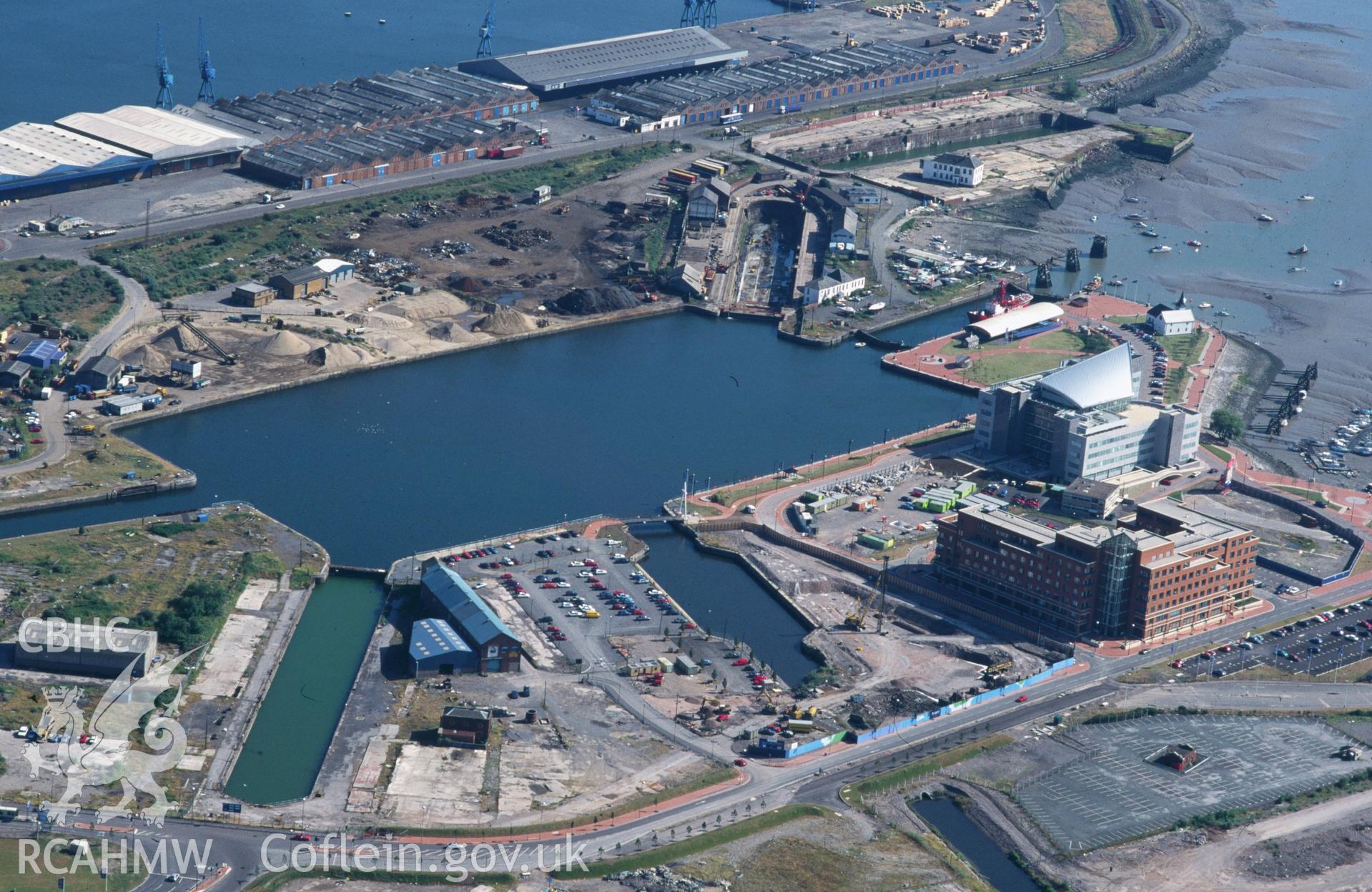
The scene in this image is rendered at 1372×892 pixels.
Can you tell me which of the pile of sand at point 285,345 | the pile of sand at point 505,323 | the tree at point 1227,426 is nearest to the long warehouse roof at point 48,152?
the pile of sand at point 285,345

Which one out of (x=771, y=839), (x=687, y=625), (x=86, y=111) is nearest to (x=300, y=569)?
(x=687, y=625)

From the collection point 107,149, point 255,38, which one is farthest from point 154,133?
point 255,38

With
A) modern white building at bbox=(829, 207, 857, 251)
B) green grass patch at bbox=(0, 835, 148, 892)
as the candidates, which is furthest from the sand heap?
green grass patch at bbox=(0, 835, 148, 892)

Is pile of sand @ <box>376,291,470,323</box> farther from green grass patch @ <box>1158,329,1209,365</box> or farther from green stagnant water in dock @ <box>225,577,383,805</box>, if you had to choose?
green grass patch @ <box>1158,329,1209,365</box>

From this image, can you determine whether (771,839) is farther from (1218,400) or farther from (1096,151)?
(1096,151)

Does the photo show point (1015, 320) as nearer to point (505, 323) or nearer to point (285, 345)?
point (505, 323)
